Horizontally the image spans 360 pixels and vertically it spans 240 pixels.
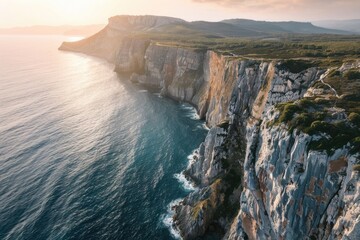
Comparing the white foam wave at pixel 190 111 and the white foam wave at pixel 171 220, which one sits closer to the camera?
the white foam wave at pixel 171 220

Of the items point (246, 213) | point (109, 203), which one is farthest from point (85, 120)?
point (246, 213)

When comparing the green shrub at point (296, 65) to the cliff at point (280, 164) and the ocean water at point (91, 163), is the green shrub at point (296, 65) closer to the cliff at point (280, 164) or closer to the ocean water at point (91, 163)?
the cliff at point (280, 164)

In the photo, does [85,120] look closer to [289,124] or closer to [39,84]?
[39,84]

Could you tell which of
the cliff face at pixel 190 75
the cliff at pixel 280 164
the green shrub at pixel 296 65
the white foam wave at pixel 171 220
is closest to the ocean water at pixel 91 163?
the white foam wave at pixel 171 220

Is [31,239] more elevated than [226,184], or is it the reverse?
[226,184]

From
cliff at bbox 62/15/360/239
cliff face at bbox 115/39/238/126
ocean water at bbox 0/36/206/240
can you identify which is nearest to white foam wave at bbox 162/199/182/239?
ocean water at bbox 0/36/206/240

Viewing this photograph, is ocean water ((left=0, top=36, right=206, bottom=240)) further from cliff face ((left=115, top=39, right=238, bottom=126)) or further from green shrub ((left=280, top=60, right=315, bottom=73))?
green shrub ((left=280, top=60, right=315, bottom=73))

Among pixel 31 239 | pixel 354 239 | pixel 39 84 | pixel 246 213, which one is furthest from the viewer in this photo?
pixel 39 84
